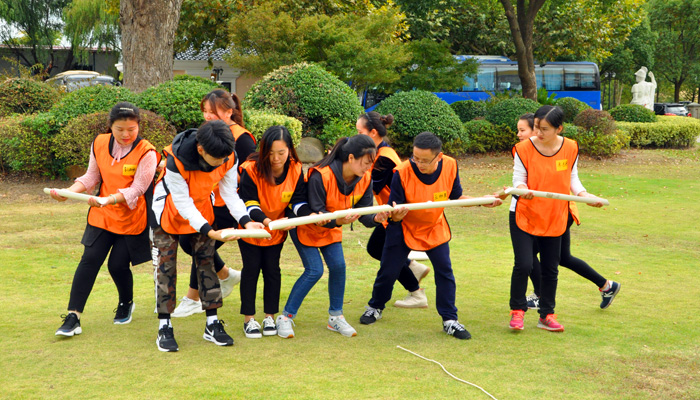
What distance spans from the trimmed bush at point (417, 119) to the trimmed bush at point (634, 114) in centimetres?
1121

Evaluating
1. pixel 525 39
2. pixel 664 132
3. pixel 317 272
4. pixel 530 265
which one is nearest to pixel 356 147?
pixel 317 272

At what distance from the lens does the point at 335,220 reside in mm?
4793

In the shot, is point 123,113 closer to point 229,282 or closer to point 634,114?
point 229,282

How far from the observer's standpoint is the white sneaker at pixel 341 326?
5.03m

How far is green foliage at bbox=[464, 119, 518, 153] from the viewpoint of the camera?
19359mm

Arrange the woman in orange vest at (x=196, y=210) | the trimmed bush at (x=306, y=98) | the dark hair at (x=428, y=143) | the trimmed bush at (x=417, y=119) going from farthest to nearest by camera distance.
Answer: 1. the trimmed bush at (x=417, y=119)
2. the trimmed bush at (x=306, y=98)
3. the dark hair at (x=428, y=143)
4. the woman in orange vest at (x=196, y=210)

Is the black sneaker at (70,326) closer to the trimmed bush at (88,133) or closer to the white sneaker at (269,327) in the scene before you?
the white sneaker at (269,327)

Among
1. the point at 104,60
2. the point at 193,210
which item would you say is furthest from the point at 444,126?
the point at 104,60

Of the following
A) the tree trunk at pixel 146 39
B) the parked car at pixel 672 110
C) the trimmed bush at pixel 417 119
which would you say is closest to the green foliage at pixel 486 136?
the trimmed bush at pixel 417 119

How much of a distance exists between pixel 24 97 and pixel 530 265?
13.0 m

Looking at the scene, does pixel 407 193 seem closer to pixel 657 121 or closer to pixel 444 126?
pixel 444 126

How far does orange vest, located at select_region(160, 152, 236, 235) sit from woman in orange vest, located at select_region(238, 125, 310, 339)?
0.86ft

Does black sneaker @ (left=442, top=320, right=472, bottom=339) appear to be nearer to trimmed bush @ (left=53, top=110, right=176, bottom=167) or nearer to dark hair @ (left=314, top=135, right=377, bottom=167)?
dark hair @ (left=314, top=135, right=377, bottom=167)

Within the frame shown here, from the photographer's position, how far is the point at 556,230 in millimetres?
5082
